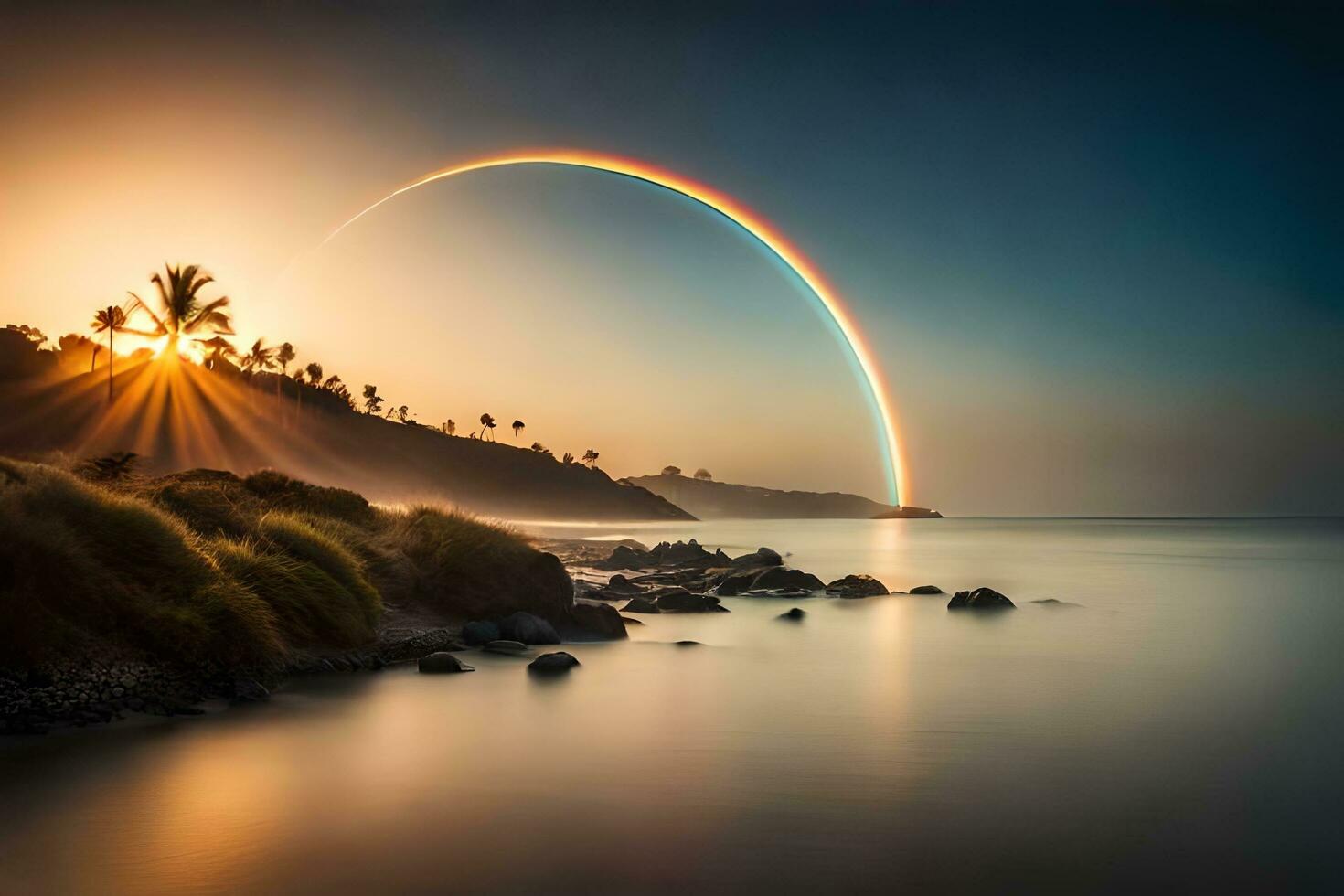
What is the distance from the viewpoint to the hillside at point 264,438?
9056cm

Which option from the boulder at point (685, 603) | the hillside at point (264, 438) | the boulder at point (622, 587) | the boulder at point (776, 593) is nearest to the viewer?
the boulder at point (685, 603)

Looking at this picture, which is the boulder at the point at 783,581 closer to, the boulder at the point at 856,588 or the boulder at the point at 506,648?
the boulder at the point at 856,588

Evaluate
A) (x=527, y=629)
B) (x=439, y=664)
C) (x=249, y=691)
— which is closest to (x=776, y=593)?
(x=527, y=629)

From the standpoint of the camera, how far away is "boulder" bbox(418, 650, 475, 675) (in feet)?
57.3

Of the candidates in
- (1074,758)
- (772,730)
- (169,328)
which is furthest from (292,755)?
(169,328)

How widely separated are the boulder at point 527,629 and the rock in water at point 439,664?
11.1ft

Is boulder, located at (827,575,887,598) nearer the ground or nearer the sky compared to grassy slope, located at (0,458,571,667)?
nearer the ground

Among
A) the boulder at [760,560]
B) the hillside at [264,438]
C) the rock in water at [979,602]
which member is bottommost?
the rock in water at [979,602]

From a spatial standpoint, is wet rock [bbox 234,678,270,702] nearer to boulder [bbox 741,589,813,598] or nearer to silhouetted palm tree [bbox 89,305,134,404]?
boulder [bbox 741,589,813,598]

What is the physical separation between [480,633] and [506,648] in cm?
84

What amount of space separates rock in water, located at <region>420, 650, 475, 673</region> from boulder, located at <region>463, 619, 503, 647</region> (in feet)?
8.84

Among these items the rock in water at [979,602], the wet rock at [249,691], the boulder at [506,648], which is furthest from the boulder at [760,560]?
the wet rock at [249,691]

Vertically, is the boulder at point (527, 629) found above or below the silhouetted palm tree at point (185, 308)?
below

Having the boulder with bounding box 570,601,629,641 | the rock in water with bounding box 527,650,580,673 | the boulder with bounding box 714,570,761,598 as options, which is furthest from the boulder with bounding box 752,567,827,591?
the rock in water with bounding box 527,650,580,673
